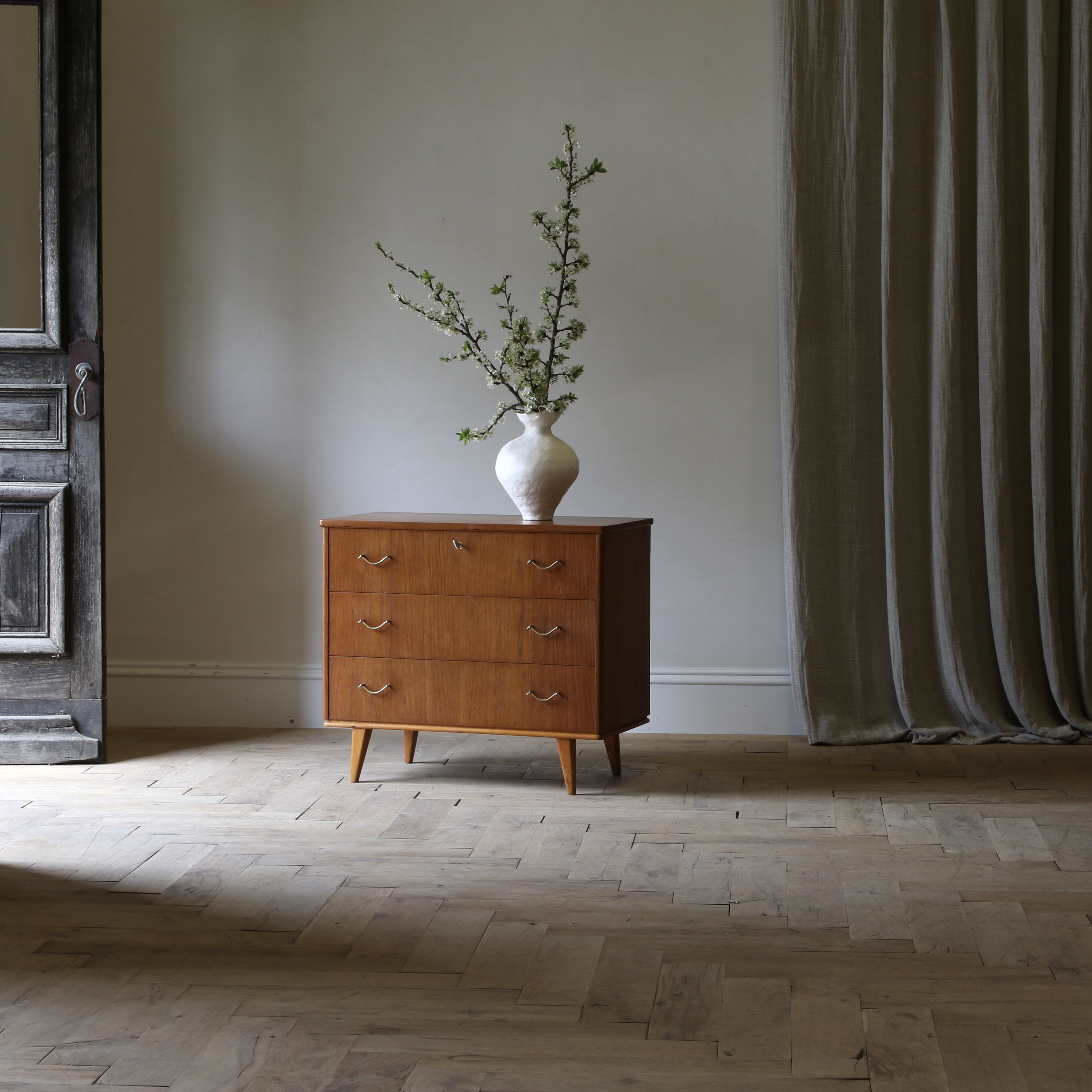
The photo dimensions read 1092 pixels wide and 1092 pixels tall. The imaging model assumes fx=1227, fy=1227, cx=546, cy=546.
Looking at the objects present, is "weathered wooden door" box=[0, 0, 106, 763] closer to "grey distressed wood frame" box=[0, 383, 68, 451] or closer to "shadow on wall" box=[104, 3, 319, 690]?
"grey distressed wood frame" box=[0, 383, 68, 451]

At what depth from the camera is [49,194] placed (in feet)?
10.8

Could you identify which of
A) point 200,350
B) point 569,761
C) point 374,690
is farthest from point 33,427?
point 569,761

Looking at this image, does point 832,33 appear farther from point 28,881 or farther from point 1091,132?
point 28,881

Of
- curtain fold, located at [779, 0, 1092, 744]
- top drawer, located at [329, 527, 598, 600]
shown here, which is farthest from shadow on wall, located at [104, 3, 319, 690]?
curtain fold, located at [779, 0, 1092, 744]

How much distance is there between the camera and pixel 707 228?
11.9ft

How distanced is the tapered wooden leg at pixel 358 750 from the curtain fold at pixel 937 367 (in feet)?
4.13

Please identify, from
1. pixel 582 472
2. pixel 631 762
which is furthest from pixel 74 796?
pixel 582 472

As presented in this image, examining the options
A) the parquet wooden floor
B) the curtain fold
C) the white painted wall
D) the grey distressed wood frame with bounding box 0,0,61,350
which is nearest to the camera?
the parquet wooden floor

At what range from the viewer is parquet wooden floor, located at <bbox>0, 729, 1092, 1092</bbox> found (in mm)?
1650

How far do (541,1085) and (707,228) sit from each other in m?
2.66

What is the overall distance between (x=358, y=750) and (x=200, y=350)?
4.72ft

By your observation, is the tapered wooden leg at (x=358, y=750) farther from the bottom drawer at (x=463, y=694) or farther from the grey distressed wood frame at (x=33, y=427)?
the grey distressed wood frame at (x=33, y=427)

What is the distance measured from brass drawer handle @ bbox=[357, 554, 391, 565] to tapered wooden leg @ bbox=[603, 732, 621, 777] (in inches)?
28.2

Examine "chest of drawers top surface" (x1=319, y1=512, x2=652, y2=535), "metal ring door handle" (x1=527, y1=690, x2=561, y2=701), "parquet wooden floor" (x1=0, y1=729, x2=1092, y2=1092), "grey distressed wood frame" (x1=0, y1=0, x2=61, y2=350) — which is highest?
"grey distressed wood frame" (x1=0, y1=0, x2=61, y2=350)
